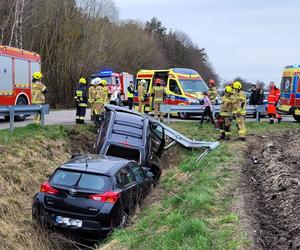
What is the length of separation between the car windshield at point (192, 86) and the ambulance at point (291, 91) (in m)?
3.88

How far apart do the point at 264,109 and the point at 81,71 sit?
24917 millimetres

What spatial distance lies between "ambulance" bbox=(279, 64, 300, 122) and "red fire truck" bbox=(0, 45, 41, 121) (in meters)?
11.5

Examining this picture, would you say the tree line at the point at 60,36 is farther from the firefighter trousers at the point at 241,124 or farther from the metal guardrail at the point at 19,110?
the firefighter trousers at the point at 241,124

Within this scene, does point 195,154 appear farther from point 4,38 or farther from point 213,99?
point 4,38

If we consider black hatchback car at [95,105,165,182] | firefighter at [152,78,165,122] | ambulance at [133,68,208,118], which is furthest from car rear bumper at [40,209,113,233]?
ambulance at [133,68,208,118]

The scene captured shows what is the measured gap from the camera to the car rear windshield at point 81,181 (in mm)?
8062

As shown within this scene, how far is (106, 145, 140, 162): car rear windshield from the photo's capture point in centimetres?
1111

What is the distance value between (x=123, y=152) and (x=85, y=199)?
341 cm

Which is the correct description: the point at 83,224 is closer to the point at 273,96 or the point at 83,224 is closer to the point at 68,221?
the point at 68,221

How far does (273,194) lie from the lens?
27.0 ft

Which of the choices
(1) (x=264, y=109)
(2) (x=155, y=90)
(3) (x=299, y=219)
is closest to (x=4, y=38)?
(2) (x=155, y=90)

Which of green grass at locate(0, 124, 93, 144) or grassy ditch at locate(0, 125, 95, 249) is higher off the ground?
green grass at locate(0, 124, 93, 144)

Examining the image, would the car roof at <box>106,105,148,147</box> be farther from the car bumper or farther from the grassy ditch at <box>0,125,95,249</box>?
the car bumper

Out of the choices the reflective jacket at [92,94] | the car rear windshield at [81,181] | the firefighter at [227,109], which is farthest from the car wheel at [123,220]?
the reflective jacket at [92,94]
